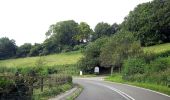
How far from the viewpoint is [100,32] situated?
164 metres

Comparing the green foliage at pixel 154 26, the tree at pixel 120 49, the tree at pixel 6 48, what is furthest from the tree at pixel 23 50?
the tree at pixel 120 49

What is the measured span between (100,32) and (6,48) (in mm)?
34896

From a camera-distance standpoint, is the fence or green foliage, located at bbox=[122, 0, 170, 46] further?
green foliage, located at bbox=[122, 0, 170, 46]

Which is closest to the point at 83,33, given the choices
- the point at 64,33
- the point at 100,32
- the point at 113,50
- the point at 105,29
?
the point at 64,33

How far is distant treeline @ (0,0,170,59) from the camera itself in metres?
114

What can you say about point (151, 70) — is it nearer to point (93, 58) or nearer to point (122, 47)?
point (122, 47)

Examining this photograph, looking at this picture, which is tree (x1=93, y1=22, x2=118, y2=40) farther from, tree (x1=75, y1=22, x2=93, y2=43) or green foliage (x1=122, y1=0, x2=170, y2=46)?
green foliage (x1=122, y1=0, x2=170, y2=46)

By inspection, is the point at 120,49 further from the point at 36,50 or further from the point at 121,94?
the point at 36,50

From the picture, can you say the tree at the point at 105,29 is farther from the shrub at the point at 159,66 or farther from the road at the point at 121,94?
the road at the point at 121,94

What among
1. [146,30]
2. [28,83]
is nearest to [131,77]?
[28,83]

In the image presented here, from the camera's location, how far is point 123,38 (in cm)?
8331

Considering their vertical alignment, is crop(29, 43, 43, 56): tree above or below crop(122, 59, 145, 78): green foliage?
above

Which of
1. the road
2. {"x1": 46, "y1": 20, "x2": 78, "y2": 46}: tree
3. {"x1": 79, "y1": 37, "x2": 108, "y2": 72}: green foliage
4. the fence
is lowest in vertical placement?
the road

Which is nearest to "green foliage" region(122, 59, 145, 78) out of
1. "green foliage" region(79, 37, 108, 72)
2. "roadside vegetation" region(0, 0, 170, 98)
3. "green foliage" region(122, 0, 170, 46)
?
"roadside vegetation" region(0, 0, 170, 98)
